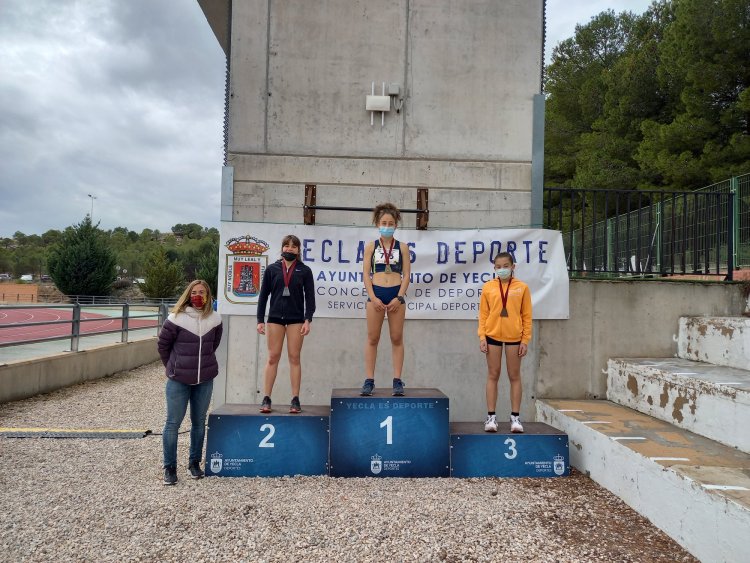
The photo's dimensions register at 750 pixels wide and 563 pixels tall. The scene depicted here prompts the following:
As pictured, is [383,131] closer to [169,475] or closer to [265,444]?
[265,444]

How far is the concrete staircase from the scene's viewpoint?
113 inches

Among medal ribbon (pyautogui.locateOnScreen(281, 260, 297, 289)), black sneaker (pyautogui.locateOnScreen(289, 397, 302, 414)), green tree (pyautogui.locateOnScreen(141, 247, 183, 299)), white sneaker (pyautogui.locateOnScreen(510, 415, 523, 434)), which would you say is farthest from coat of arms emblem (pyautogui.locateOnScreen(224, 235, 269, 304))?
green tree (pyautogui.locateOnScreen(141, 247, 183, 299))

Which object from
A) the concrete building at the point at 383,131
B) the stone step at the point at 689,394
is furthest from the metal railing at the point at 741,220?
the concrete building at the point at 383,131

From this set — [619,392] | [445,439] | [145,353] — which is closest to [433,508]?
[445,439]

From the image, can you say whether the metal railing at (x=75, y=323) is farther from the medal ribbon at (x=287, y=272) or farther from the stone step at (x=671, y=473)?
the stone step at (x=671, y=473)

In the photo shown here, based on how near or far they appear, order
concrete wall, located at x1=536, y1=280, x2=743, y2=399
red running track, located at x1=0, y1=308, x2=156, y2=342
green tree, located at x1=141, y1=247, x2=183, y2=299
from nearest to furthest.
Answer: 1. concrete wall, located at x1=536, y1=280, x2=743, y2=399
2. red running track, located at x1=0, y1=308, x2=156, y2=342
3. green tree, located at x1=141, y1=247, x2=183, y2=299

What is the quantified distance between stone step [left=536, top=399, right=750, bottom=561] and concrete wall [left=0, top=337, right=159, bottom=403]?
23.9 feet

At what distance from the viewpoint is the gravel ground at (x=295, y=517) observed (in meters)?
3.00

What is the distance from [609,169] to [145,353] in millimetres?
19442

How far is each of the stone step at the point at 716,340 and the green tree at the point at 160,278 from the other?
37745mm

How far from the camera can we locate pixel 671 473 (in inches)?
127

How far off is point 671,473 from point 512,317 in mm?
1744

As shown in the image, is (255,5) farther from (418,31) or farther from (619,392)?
(619,392)

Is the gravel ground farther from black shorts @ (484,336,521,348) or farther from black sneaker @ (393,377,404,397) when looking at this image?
black shorts @ (484,336,521,348)
